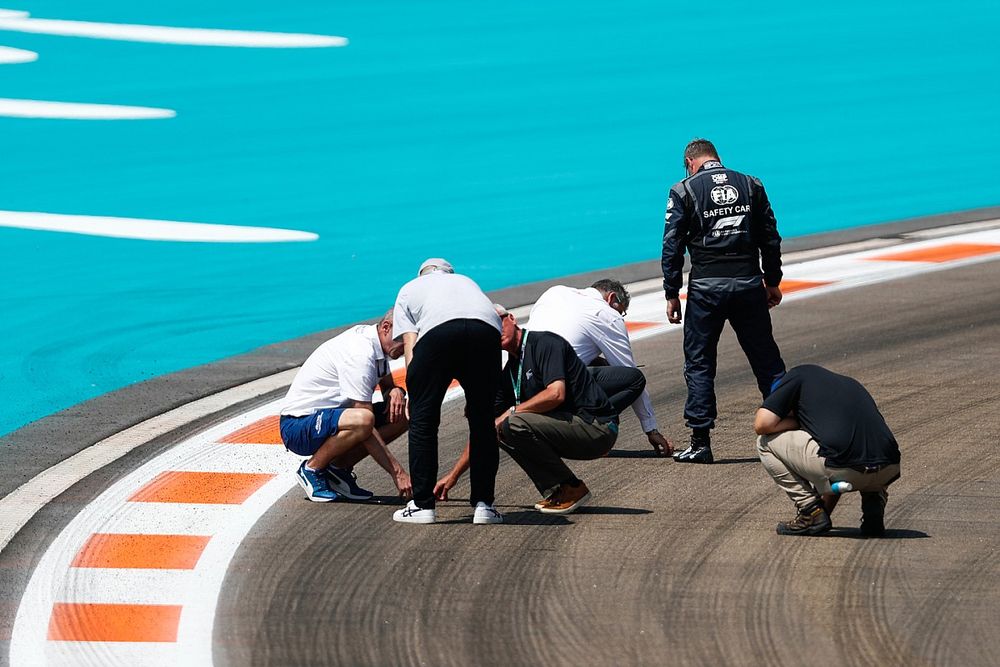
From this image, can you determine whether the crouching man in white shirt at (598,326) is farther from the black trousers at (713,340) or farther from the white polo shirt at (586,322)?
the black trousers at (713,340)

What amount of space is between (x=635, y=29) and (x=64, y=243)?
13.2m

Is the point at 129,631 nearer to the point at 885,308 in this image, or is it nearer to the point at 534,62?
the point at 885,308

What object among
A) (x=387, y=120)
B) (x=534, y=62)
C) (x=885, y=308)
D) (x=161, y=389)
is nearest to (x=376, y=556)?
(x=161, y=389)

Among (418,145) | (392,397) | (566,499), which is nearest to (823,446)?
(566,499)

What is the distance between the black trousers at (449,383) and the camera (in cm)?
827

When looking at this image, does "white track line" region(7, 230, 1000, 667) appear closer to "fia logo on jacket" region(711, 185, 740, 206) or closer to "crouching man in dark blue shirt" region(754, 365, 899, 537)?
"crouching man in dark blue shirt" region(754, 365, 899, 537)

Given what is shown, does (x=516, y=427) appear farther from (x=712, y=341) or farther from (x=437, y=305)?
(x=712, y=341)

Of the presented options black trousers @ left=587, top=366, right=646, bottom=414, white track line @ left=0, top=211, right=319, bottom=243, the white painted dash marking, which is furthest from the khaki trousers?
the white painted dash marking

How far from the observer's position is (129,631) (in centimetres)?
717

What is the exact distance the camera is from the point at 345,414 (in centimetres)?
888

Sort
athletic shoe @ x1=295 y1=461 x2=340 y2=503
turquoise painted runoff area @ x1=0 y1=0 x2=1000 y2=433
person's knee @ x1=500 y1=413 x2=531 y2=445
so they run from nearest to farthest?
person's knee @ x1=500 y1=413 x2=531 y2=445 → athletic shoe @ x1=295 y1=461 x2=340 y2=503 → turquoise painted runoff area @ x1=0 y1=0 x2=1000 y2=433

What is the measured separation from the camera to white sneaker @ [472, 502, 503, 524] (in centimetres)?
854

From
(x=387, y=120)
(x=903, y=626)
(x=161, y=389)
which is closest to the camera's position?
(x=903, y=626)

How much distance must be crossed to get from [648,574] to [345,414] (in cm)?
210
